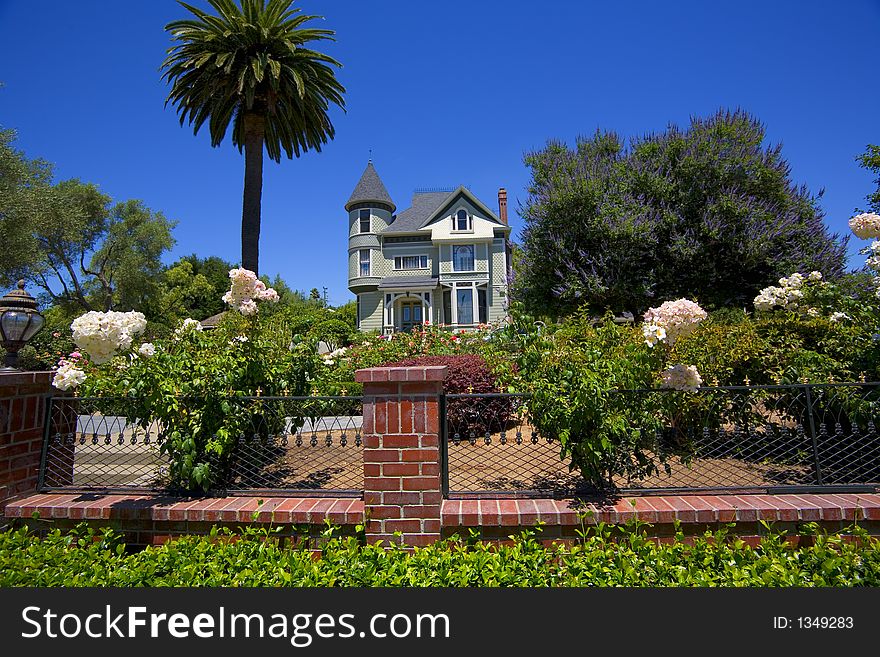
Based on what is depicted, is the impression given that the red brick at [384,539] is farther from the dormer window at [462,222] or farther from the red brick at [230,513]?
the dormer window at [462,222]

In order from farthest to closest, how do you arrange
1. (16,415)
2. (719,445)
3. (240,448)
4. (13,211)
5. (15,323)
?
(13,211) < (719,445) < (240,448) < (15,323) < (16,415)

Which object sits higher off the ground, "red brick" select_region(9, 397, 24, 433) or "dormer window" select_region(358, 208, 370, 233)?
"dormer window" select_region(358, 208, 370, 233)

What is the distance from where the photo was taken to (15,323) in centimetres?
357

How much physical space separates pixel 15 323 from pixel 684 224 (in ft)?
52.0

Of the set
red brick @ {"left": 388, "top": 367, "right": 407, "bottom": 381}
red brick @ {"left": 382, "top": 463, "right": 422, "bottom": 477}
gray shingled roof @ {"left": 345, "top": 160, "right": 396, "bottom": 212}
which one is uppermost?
gray shingled roof @ {"left": 345, "top": 160, "right": 396, "bottom": 212}

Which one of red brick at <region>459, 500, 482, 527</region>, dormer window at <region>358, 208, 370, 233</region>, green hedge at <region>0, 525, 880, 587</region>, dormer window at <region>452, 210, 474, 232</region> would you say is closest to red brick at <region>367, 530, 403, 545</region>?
green hedge at <region>0, 525, 880, 587</region>

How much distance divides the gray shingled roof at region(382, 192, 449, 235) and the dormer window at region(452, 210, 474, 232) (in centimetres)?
248

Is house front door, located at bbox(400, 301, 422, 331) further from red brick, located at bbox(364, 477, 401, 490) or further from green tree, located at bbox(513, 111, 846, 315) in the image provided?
red brick, located at bbox(364, 477, 401, 490)

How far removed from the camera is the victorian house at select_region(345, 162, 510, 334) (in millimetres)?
30500

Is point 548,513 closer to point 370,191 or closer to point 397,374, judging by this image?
point 397,374

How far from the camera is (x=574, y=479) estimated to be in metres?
3.65

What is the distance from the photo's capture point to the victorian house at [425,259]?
1201 inches

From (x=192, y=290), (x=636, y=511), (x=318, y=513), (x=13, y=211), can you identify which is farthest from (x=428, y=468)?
(x=192, y=290)

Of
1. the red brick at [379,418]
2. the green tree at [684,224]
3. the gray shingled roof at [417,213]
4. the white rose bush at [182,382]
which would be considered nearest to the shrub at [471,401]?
the white rose bush at [182,382]
